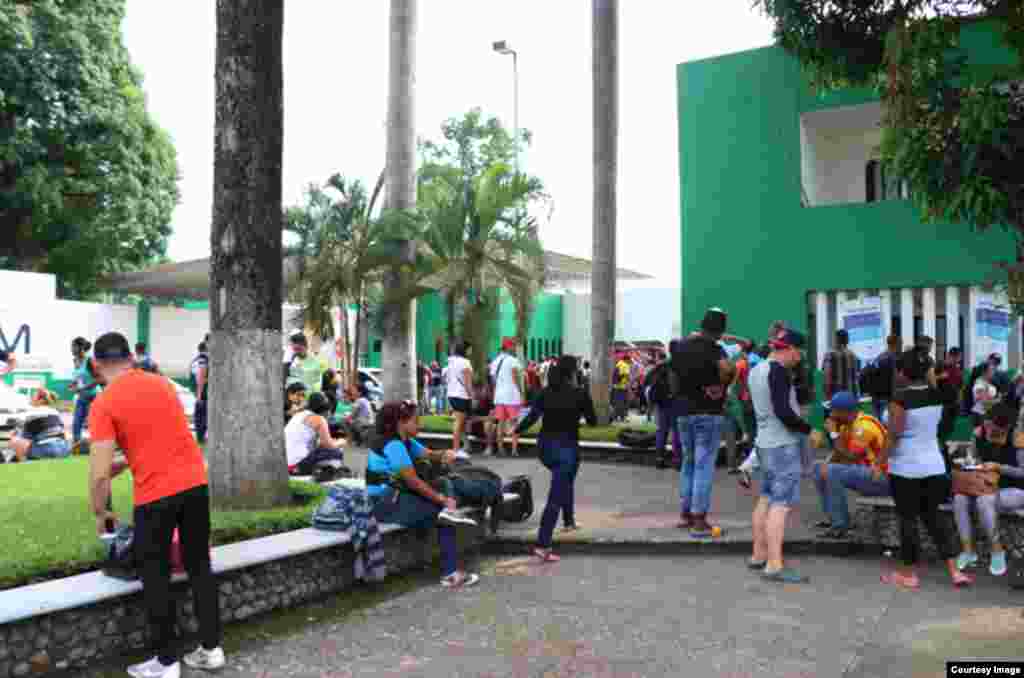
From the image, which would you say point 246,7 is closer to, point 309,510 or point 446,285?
point 309,510

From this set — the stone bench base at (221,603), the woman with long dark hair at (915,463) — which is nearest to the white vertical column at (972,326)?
the woman with long dark hair at (915,463)

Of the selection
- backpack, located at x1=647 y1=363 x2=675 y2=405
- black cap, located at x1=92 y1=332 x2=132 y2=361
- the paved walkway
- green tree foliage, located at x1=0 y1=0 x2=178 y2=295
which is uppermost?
green tree foliage, located at x1=0 y1=0 x2=178 y2=295

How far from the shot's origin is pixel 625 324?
105ft

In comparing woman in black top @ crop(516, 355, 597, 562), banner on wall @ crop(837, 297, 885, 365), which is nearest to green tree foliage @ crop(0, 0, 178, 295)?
banner on wall @ crop(837, 297, 885, 365)

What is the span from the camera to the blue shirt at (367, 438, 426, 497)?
21.7 feet

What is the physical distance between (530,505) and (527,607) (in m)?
2.66

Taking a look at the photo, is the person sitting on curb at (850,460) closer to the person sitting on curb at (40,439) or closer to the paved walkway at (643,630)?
the paved walkway at (643,630)

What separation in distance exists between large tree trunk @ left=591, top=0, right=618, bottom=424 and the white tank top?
245 inches

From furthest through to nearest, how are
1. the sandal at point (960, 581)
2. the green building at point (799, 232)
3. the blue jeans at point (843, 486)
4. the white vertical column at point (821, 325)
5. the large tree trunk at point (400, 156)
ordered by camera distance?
1. the large tree trunk at point (400, 156)
2. the white vertical column at point (821, 325)
3. the green building at point (799, 232)
4. the blue jeans at point (843, 486)
5. the sandal at point (960, 581)

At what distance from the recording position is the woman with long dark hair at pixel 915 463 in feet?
21.3

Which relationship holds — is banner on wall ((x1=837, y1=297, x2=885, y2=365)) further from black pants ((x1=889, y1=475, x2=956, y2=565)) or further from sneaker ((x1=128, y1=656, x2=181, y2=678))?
sneaker ((x1=128, y1=656, x2=181, y2=678))

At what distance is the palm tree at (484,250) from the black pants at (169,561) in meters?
10.9

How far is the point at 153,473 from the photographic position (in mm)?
4621

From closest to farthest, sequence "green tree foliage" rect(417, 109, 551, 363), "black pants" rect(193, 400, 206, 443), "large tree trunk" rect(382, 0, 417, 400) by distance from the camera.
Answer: "black pants" rect(193, 400, 206, 443), "large tree trunk" rect(382, 0, 417, 400), "green tree foliage" rect(417, 109, 551, 363)
